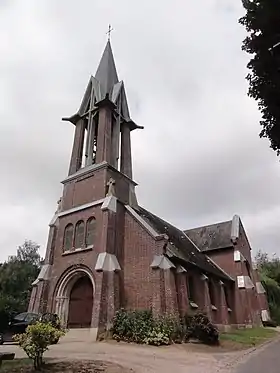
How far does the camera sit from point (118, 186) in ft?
92.8

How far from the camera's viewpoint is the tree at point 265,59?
8.52 metres

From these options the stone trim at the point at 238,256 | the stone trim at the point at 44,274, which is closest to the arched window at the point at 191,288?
the stone trim at the point at 238,256

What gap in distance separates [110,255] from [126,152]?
38.4 ft

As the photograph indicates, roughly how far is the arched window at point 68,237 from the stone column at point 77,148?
17.2 feet

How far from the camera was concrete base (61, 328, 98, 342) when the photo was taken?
67.1 ft

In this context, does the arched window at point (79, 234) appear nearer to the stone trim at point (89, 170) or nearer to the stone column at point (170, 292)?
the stone trim at point (89, 170)

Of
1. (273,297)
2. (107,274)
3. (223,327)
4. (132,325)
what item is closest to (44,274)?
(107,274)

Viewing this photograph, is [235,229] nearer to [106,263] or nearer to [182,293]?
[182,293]

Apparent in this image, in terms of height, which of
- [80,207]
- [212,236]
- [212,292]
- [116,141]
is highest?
[116,141]

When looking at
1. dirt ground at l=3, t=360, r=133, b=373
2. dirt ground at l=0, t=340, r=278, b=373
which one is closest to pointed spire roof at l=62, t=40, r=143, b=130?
dirt ground at l=0, t=340, r=278, b=373

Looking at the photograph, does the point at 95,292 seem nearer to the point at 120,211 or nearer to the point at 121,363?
the point at 120,211

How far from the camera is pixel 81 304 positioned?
81.7ft

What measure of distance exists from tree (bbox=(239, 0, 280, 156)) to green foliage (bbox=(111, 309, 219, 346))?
13265mm

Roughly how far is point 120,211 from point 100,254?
4.01 m
